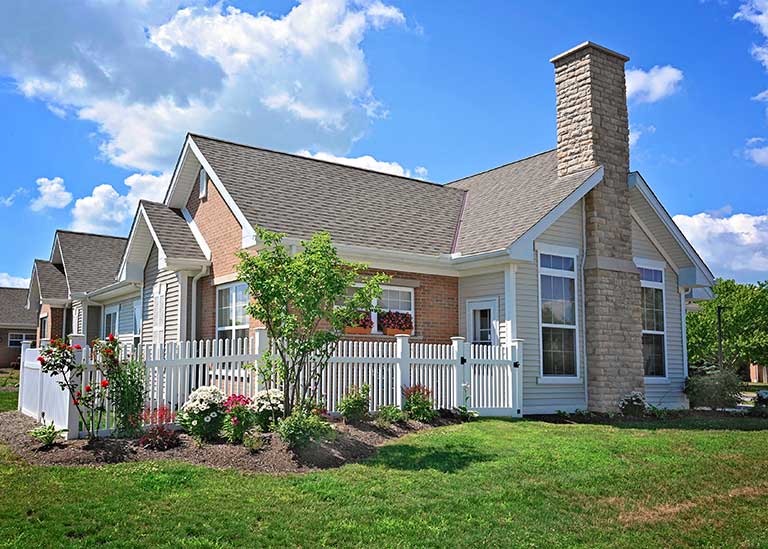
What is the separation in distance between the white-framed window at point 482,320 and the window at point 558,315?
1.08 meters

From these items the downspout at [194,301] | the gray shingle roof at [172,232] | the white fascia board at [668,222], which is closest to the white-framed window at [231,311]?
the downspout at [194,301]

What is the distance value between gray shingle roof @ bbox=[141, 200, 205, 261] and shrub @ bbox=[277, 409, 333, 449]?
8.11 meters

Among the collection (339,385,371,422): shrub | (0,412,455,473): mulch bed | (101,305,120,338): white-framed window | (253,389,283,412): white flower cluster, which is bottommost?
(0,412,455,473): mulch bed

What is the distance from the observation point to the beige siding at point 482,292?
14969mm

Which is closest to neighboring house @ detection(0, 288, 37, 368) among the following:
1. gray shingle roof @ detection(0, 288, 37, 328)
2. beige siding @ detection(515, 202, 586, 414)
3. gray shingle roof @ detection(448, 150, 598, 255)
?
gray shingle roof @ detection(0, 288, 37, 328)

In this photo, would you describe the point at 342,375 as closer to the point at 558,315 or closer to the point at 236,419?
the point at 236,419

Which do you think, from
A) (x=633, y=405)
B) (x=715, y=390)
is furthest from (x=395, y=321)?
(x=715, y=390)

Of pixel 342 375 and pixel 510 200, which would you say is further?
pixel 510 200

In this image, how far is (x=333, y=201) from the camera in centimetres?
1678

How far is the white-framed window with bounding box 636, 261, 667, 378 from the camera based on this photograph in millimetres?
17484

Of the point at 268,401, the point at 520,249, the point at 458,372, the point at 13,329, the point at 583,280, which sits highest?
Answer: the point at 520,249

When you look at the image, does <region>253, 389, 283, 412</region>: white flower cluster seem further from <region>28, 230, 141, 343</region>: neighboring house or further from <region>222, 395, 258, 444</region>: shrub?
<region>28, 230, 141, 343</region>: neighboring house

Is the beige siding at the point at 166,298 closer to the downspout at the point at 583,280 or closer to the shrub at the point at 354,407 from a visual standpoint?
the shrub at the point at 354,407

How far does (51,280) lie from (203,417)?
2320 centimetres
